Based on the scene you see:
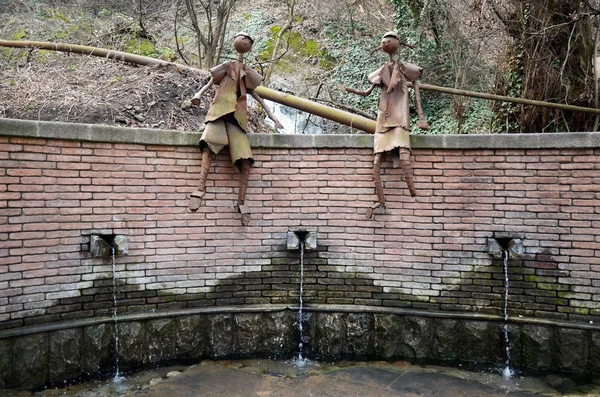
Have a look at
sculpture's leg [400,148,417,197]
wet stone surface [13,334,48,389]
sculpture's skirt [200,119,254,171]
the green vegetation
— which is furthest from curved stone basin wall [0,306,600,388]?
the green vegetation

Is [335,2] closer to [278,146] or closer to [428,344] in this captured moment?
[278,146]

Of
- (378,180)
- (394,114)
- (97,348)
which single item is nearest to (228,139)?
(378,180)

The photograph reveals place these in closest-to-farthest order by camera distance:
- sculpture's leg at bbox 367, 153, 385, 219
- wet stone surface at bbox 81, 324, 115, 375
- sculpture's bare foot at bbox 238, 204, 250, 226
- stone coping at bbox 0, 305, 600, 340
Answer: stone coping at bbox 0, 305, 600, 340
wet stone surface at bbox 81, 324, 115, 375
sculpture's leg at bbox 367, 153, 385, 219
sculpture's bare foot at bbox 238, 204, 250, 226

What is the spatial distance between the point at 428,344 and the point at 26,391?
4.28 metres

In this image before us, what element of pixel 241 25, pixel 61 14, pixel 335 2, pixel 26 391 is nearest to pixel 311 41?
pixel 335 2

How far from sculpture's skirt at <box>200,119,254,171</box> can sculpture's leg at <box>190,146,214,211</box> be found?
8cm

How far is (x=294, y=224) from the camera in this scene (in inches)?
248

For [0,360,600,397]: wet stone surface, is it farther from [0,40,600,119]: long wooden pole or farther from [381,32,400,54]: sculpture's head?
[381,32,400,54]: sculpture's head

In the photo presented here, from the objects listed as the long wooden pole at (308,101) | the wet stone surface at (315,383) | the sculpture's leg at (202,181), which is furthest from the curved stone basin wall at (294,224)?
the long wooden pole at (308,101)

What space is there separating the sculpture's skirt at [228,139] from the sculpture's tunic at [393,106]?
58.3 inches

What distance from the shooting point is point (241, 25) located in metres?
16.8

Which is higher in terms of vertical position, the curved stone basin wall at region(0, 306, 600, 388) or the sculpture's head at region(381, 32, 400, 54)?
the sculpture's head at region(381, 32, 400, 54)

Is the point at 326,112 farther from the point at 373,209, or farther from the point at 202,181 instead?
the point at 202,181

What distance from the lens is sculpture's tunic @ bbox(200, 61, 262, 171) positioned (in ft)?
19.1
